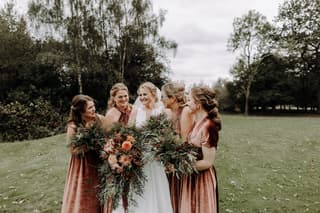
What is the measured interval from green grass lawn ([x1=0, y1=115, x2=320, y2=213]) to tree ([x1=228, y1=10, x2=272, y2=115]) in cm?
2160

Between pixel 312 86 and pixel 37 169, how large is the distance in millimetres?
32474

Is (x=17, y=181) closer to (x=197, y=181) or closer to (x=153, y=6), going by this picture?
(x=197, y=181)

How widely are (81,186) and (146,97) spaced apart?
1445 millimetres

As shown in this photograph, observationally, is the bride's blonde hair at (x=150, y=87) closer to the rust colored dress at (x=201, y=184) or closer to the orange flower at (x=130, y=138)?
the rust colored dress at (x=201, y=184)

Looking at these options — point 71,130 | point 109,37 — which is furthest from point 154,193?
point 109,37

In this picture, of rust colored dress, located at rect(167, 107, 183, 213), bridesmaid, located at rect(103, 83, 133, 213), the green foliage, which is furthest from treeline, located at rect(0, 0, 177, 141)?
rust colored dress, located at rect(167, 107, 183, 213)

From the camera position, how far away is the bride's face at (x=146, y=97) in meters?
3.79

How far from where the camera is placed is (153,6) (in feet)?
75.7

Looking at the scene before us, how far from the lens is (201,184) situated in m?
3.16

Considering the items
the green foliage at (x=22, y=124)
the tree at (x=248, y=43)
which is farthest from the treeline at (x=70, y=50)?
the tree at (x=248, y=43)

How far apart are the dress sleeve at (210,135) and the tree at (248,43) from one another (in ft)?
104

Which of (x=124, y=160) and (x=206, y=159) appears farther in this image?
(x=206, y=159)

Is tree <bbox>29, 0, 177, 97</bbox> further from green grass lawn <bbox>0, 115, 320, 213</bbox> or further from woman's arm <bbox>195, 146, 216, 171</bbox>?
woman's arm <bbox>195, 146, 216, 171</bbox>

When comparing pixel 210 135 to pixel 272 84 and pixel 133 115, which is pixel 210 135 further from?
pixel 272 84
